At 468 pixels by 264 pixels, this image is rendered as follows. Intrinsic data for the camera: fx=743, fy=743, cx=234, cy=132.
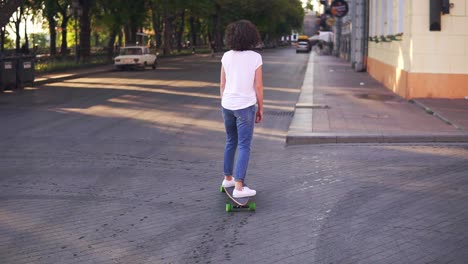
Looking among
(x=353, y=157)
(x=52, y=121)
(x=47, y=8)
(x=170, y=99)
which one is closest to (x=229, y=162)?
(x=353, y=157)

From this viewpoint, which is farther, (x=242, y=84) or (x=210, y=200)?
(x=210, y=200)

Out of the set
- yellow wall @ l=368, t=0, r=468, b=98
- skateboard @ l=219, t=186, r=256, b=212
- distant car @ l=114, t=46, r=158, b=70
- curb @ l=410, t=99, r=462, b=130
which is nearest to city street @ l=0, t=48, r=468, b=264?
skateboard @ l=219, t=186, r=256, b=212

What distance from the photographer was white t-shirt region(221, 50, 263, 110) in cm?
706

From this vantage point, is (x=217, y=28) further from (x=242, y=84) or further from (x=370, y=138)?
(x=242, y=84)

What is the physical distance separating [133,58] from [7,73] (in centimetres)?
1598

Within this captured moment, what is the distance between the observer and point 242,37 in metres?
7.05

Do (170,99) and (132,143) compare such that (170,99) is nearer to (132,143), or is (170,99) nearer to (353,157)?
(132,143)

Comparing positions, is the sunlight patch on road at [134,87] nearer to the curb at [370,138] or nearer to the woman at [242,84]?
the curb at [370,138]

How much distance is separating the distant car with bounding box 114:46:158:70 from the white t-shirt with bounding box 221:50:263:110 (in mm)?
32892

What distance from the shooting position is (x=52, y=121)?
14516 mm

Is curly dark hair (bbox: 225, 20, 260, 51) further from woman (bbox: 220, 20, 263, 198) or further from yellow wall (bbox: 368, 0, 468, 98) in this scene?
yellow wall (bbox: 368, 0, 468, 98)

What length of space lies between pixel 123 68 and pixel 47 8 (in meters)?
11.2

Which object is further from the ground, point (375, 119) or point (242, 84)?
point (242, 84)

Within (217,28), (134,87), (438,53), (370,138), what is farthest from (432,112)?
→ (217,28)
